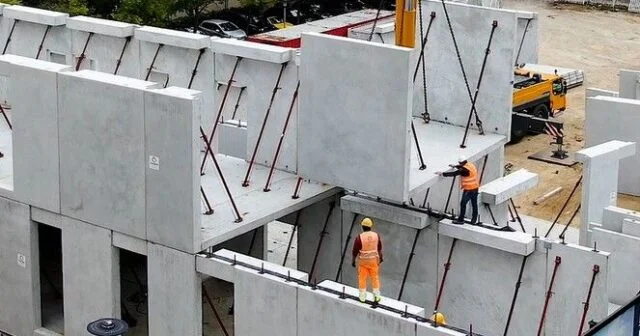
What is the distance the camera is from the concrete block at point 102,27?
24594 millimetres

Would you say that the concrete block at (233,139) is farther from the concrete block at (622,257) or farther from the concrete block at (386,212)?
the concrete block at (622,257)

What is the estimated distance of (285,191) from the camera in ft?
71.2

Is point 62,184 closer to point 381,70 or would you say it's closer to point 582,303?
point 381,70

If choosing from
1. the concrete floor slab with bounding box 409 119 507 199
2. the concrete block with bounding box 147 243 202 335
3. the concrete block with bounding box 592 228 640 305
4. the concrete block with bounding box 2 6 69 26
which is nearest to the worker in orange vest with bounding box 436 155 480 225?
the concrete floor slab with bounding box 409 119 507 199

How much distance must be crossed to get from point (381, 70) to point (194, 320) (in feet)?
16.2

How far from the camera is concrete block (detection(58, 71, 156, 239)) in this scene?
19234 mm

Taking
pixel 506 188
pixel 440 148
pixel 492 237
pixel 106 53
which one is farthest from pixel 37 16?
pixel 492 237

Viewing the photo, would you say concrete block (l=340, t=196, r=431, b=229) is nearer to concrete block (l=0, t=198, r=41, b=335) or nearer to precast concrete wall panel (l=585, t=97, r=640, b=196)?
concrete block (l=0, t=198, r=41, b=335)

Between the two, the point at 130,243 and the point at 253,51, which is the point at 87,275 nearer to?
the point at 130,243

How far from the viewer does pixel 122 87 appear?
19.2 meters

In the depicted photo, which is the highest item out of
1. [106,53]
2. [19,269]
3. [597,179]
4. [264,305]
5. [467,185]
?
[106,53]

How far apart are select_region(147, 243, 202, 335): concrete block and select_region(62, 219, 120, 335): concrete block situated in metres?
0.77

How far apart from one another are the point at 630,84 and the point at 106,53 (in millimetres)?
14327

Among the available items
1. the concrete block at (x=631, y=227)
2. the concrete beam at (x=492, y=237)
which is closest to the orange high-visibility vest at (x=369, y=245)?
the concrete beam at (x=492, y=237)
